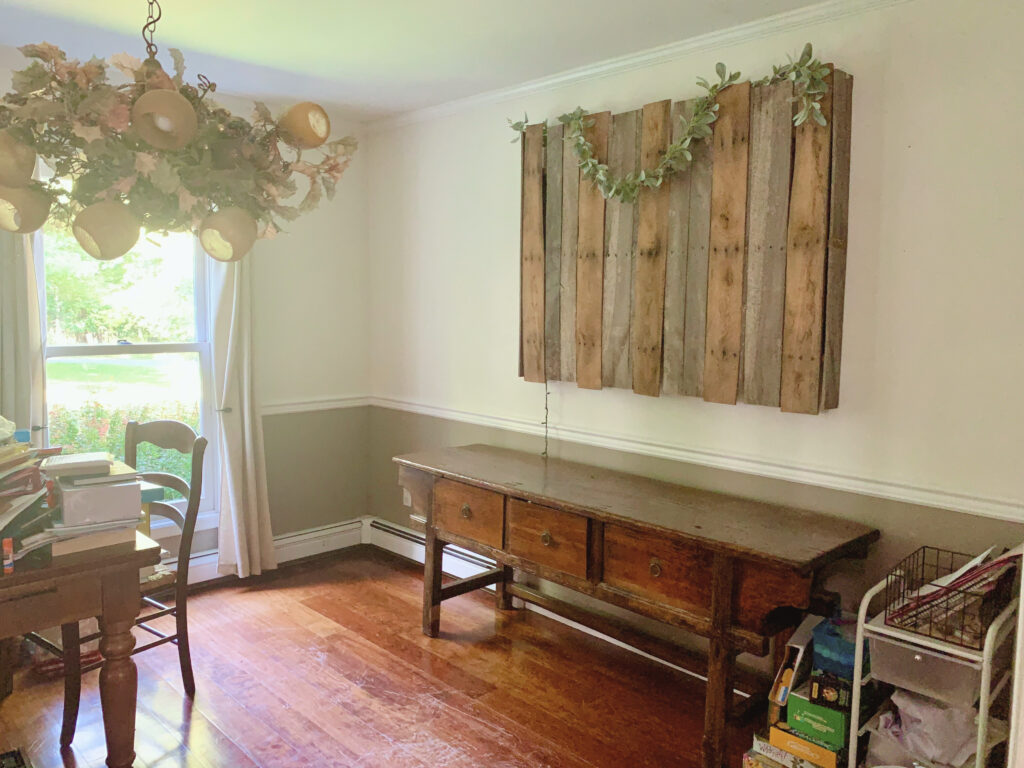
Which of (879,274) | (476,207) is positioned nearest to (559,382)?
(476,207)

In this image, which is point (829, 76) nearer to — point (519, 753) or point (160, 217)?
point (160, 217)

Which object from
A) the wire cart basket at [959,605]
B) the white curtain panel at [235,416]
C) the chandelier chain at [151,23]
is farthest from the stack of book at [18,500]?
the wire cart basket at [959,605]

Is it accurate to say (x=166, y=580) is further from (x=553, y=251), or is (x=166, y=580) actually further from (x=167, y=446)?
(x=553, y=251)

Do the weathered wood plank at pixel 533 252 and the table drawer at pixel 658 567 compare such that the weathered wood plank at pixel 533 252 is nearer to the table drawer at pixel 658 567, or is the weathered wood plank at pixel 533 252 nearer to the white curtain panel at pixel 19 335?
the table drawer at pixel 658 567

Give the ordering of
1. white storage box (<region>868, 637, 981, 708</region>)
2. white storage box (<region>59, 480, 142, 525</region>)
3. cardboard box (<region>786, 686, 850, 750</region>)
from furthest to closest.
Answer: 1. cardboard box (<region>786, 686, 850, 750</region>)
2. white storage box (<region>59, 480, 142, 525</region>)
3. white storage box (<region>868, 637, 981, 708</region>)

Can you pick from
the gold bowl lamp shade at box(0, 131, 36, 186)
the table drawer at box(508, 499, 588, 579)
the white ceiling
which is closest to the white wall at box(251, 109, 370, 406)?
the white ceiling

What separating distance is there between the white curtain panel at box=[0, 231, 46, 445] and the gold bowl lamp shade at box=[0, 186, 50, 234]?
1.67 m

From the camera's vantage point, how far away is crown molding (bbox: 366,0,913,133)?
98.3 inches

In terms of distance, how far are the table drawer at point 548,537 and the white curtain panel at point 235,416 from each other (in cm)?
164

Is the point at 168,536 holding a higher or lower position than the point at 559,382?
lower

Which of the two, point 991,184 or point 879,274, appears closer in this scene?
point 991,184

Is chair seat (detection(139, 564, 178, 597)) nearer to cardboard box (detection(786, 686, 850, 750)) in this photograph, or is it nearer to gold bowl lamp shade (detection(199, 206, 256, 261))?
gold bowl lamp shade (detection(199, 206, 256, 261))

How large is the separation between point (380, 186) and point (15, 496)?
2827 millimetres

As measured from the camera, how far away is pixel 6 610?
1842 mm
